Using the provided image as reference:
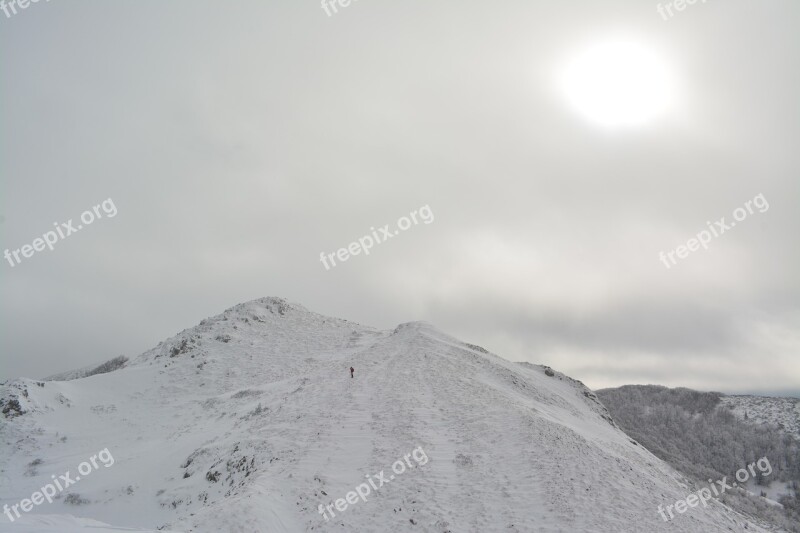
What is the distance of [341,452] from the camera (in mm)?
24797

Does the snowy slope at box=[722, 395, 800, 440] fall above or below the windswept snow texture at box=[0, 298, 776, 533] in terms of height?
below

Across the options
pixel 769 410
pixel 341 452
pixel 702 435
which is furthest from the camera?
pixel 769 410

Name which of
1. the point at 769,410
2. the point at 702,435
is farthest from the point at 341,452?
the point at 769,410

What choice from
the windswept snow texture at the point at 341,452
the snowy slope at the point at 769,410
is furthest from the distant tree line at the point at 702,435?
the windswept snow texture at the point at 341,452

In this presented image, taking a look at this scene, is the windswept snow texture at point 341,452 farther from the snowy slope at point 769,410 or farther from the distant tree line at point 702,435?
the snowy slope at point 769,410

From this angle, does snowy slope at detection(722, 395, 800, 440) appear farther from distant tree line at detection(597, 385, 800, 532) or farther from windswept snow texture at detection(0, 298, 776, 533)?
windswept snow texture at detection(0, 298, 776, 533)

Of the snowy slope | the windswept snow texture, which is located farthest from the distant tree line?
the windswept snow texture

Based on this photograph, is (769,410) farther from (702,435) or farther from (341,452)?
(341,452)

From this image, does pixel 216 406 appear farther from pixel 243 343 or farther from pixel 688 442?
pixel 688 442

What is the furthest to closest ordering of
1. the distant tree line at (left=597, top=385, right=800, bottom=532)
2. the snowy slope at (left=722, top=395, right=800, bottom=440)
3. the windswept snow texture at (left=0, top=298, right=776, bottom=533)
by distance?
the snowy slope at (left=722, top=395, right=800, bottom=440) → the distant tree line at (left=597, top=385, right=800, bottom=532) → the windswept snow texture at (left=0, top=298, right=776, bottom=533)

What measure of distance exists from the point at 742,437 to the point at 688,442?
36.9ft

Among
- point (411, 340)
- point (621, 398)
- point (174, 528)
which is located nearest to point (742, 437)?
point (621, 398)

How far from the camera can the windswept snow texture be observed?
20.3 metres

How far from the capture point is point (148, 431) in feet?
121
